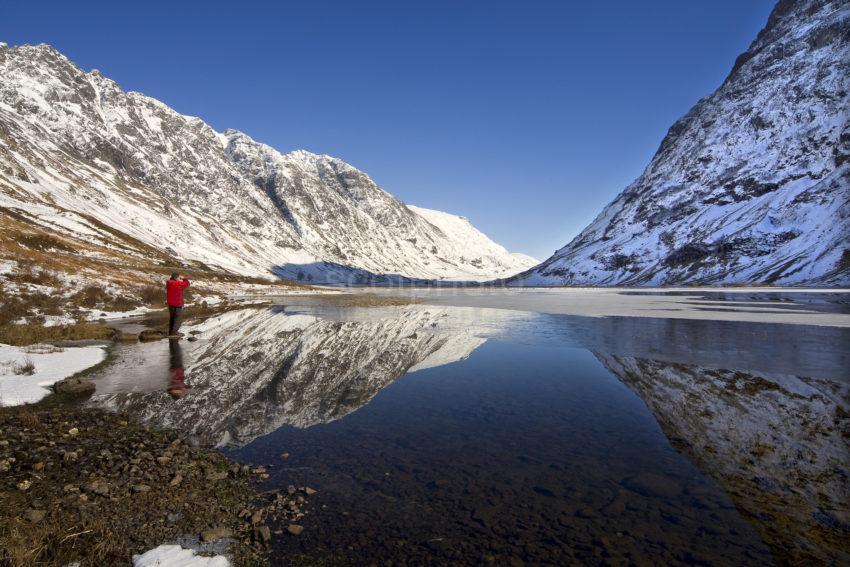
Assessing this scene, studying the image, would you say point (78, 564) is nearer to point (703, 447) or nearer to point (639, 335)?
point (703, 447)

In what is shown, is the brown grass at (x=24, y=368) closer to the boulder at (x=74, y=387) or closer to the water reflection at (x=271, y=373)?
the water reflection at (x=271, y=373)

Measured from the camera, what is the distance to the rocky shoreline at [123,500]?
5.62 m

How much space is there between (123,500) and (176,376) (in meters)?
9.32

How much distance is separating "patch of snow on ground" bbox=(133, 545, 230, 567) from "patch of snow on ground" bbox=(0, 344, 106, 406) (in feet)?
29.6

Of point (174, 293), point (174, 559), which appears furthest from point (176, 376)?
point (174, 559)

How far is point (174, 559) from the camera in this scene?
5605mm

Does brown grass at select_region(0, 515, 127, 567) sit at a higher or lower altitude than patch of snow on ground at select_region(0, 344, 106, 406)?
lower

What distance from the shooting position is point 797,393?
524 inches

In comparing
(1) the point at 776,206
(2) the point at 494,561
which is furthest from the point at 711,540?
(1) the point at 776,206

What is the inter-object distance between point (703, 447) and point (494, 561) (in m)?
6.20

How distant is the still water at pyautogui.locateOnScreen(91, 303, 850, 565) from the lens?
632 cm

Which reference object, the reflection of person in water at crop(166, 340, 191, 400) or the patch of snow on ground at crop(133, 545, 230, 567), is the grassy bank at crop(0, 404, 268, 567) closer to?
the patch of snow on ground at crop(133, 545, 230, 567)

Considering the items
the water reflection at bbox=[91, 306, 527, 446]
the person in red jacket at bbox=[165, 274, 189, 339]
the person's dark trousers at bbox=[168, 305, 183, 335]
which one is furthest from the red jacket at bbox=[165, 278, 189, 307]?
the water reflection at bbox=[91, 306, 527, 446]

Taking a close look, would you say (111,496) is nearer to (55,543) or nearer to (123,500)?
(123,500)
